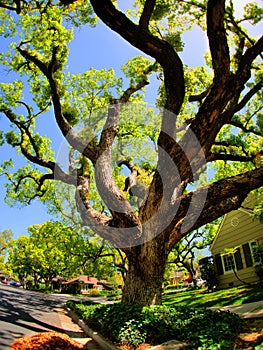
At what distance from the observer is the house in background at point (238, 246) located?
1605 centimetres

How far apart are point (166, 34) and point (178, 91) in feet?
15.8

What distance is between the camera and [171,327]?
233 inches

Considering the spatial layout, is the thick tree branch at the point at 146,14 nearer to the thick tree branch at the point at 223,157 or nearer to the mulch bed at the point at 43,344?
the thick tree branch at the point at 223,157

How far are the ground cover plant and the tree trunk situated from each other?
0.30 m

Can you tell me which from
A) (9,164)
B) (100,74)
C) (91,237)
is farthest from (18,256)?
(100,74)

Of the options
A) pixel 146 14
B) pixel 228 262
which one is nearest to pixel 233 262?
pixel 228 262

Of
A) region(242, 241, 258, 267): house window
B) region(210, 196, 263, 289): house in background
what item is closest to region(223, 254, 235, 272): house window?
region(210, 196, 263, 289): house in background

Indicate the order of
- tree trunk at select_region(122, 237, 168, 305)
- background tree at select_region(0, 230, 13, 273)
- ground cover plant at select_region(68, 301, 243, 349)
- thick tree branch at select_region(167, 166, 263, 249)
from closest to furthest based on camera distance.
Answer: ground cover plant at select_region(68, 301, 243, 349) < thick tree branch at select_region(167, 166, 263, 249) < tree trunk at select_region(122, 237, 168, 305) < background tree at select_region(0, 230, 13, 273)

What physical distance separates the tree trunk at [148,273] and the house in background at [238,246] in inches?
351

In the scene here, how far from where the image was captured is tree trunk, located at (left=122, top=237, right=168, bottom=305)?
291 inches

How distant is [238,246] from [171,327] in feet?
40.7

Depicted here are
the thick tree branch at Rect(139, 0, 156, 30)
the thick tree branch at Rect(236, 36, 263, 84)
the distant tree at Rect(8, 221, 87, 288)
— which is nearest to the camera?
the thick tree branch at Rect(139, 0, 156, 30)

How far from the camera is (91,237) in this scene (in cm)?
2369

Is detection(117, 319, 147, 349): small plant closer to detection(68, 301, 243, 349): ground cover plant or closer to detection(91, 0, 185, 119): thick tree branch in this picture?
detection(68, 301, 243, 349): ground cover plant
